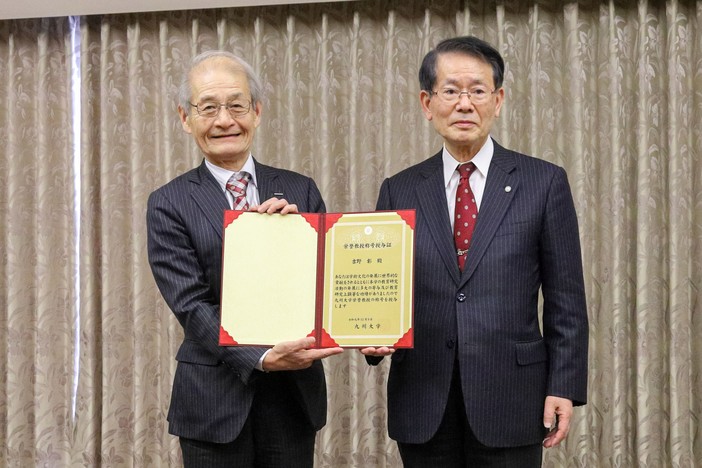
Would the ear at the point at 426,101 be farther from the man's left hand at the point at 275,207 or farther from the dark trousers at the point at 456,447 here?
the dark trousers at the point at 456,447

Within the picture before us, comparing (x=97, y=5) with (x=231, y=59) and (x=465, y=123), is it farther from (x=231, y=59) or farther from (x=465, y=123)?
(x=465, y=123)

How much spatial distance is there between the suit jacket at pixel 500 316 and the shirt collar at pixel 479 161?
0.04 metres

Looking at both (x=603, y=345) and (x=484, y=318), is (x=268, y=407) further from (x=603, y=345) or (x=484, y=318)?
(x=603, y=345)

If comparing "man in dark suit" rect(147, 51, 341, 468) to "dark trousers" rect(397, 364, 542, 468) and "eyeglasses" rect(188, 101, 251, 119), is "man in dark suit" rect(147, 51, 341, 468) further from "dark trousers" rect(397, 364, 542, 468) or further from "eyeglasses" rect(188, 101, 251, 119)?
"dark trousers" rect(397, 364, 542, 468)

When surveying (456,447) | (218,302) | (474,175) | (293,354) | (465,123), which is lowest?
(456,447)

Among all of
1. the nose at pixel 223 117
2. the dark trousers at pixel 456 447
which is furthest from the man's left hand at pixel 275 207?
the dark trousers at pixel 456 447

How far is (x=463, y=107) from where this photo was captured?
1.92 metres

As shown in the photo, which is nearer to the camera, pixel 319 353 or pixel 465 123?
pixel 319 353

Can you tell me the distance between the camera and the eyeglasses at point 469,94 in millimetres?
1936

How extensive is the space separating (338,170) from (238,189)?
1.74 m

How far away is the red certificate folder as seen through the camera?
180 cm

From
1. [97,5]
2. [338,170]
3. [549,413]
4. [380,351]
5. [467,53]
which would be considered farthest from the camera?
[338,170]

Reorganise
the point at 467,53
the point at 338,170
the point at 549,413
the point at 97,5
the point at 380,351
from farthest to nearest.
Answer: the point at 338,170 < the point at 97,5 < the point at 467,53 < the point at 549,413 < the point at 380,351

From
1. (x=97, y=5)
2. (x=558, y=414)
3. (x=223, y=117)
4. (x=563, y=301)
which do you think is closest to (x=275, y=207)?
(x=223, y=117)
